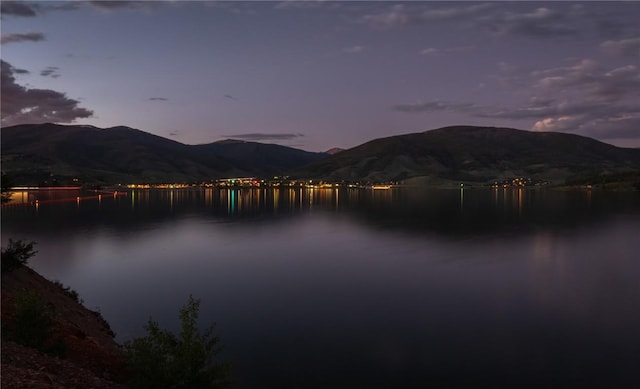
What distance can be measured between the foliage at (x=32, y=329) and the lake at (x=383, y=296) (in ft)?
22.6

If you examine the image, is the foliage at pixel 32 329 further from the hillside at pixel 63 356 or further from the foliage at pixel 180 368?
the foliage at pixel 180 368

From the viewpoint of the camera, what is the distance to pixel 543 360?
21938 millimetres

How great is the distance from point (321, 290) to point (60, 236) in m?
46.8

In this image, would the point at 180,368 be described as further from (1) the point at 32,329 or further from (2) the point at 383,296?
(2) the point at 383,296

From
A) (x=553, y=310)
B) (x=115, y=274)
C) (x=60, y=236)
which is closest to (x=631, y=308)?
(x=553, y=310)

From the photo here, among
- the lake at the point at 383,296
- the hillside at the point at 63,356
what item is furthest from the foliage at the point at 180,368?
the lake at the point at 383,296

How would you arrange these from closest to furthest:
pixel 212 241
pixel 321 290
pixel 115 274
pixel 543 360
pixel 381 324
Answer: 1. pixel 543 360
2. pixel 381 324
3. pixel 321 290
4. pixel 115 274
5. pixel 212 241

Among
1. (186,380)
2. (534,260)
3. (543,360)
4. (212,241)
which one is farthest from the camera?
(212,241)

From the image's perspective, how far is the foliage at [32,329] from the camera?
16531mm

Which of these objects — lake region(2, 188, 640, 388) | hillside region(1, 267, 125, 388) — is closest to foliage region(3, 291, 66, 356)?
hillside region(1, 267, 125, 388)

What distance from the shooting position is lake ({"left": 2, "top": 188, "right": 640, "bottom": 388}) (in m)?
21.3

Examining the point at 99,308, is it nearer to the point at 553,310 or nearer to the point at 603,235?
the point at 553,310

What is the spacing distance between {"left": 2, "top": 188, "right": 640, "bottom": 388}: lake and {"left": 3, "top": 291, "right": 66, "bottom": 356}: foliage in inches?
271

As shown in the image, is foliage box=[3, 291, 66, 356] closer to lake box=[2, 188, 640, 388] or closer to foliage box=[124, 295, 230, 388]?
foliage box=[124, 295, 230, 388]
